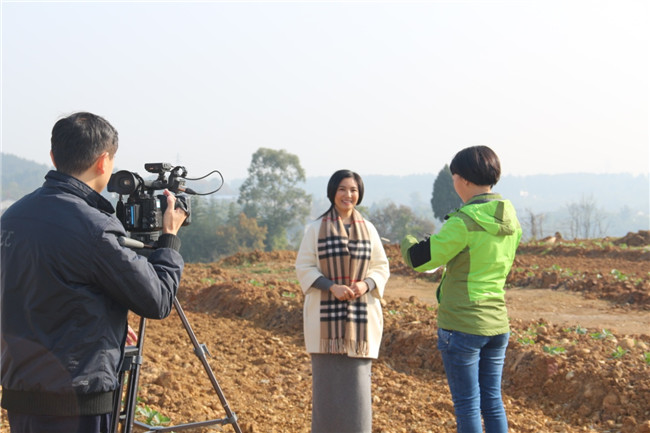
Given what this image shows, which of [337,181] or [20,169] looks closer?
[337,181]

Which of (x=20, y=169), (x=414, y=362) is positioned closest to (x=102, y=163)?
(x=414, y=362)

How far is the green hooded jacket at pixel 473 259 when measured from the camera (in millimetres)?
3166

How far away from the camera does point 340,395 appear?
3.53 meters

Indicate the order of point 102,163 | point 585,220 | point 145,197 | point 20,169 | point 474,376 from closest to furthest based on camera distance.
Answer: point 102,163, point 145,197, point 474,376, point 585,220, point 20,169

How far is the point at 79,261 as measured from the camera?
6.73ft

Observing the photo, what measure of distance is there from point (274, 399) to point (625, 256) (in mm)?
11997

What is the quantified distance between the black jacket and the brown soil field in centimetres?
238

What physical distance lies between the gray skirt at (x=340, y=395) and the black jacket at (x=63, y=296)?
1.61 metres

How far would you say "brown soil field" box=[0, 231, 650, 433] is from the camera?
16.0 ft

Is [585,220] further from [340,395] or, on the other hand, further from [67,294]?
[67,294]

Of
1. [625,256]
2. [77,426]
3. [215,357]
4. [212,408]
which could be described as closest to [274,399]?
[212,408]

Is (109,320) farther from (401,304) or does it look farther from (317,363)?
(401,304)

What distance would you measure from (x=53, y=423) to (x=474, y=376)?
1944mm

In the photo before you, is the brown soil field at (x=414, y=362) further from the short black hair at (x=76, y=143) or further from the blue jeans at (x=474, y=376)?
the short black hair at (x=76, y=143)
